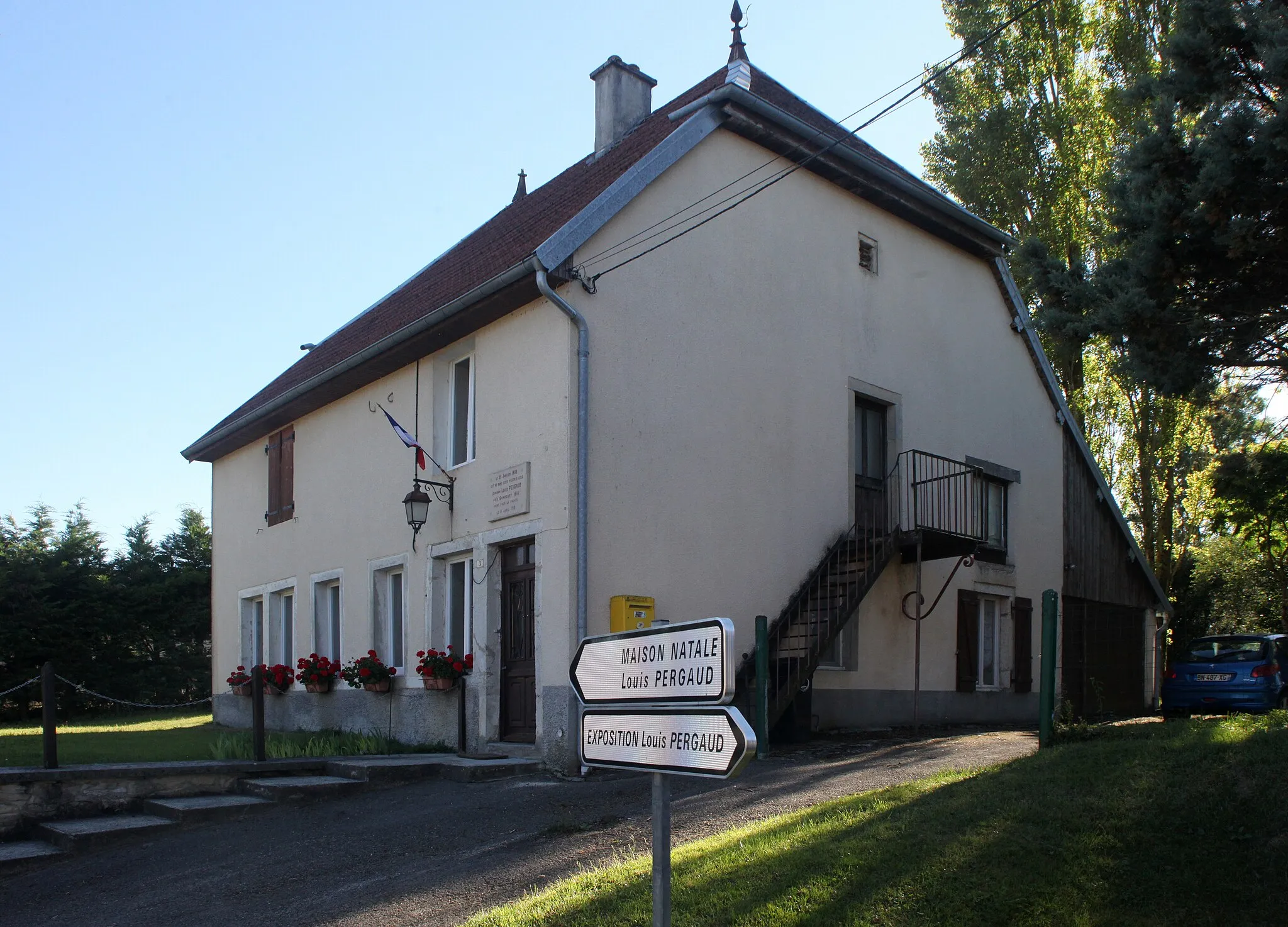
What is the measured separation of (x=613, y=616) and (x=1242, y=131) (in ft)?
22.2

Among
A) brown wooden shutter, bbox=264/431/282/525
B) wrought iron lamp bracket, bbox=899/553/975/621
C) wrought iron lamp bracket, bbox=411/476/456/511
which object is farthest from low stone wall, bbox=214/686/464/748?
wrought iron lamp bracket, bbox=899/553/975/621

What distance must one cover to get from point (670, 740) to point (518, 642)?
9.38 metres

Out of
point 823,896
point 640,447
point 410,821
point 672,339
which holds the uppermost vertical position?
point 672,339

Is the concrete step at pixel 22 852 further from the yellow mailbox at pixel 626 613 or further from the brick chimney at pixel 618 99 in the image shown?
the brick chimney at pixel 618 99

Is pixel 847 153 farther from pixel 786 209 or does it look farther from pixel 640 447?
pixel 640 447

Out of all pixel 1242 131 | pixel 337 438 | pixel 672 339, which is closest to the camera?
pixel 1242 131

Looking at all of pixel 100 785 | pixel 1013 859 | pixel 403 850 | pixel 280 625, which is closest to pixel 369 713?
pixel 280 625

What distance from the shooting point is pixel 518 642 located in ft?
41.8

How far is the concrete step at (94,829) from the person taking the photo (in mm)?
8750

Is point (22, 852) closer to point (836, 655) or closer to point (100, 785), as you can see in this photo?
point (100, 785)

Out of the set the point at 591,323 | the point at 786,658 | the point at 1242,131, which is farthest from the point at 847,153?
the point at 1242,131

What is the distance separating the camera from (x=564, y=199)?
546 inches

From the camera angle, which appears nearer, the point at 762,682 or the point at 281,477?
the point at 762,682

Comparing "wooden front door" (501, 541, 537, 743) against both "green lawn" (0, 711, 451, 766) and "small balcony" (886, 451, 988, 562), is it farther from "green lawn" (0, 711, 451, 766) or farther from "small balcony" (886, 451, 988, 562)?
"small balcony" (886, 451, 988, 562)
